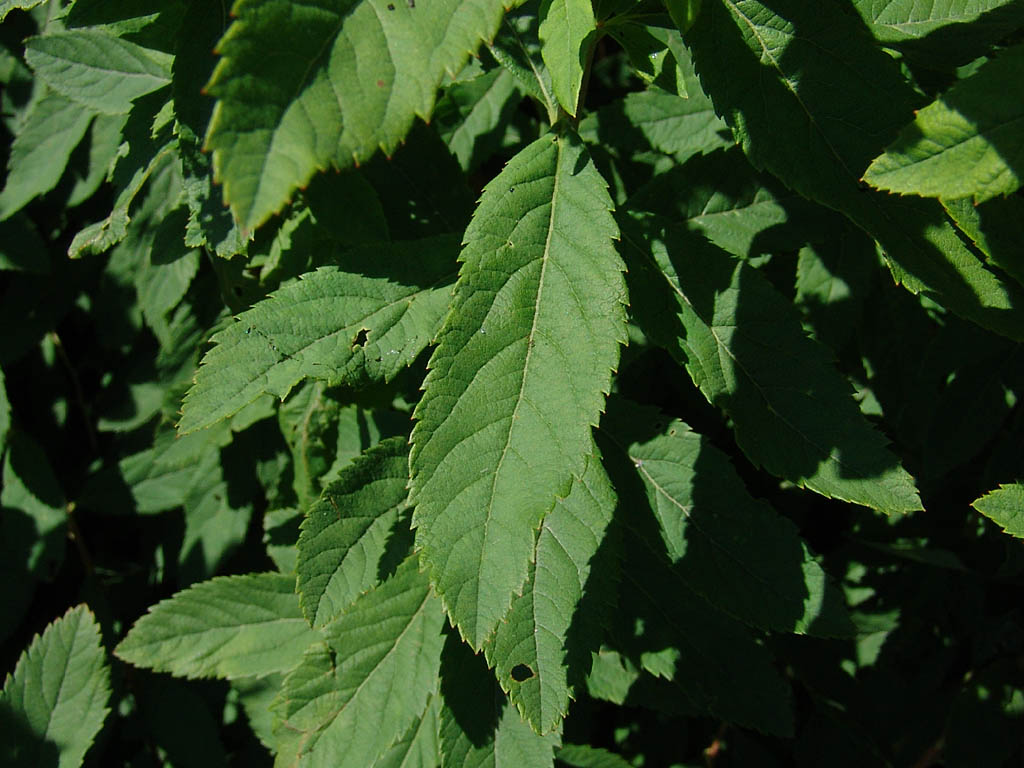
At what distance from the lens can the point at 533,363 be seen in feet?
4.42

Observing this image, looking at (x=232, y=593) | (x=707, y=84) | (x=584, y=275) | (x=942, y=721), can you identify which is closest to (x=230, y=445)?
(x=232, y=593)

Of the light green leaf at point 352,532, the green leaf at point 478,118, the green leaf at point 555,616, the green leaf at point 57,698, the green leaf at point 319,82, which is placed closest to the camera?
the green leaf at point 319,82

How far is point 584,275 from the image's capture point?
4.54 feet

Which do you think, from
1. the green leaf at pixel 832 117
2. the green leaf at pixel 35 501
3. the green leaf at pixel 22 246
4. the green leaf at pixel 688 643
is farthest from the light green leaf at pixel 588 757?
the green leaf at pixel 22 246

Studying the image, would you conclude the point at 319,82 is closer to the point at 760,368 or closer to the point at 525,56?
the point at 525,56

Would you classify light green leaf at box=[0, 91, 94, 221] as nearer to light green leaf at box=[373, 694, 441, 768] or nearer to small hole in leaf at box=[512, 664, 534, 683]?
light green leaf at box=[373, 694, 441, 768]

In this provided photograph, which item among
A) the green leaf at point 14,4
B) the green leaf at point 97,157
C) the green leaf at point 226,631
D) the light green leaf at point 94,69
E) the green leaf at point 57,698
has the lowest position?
the green leaf at point 57,698

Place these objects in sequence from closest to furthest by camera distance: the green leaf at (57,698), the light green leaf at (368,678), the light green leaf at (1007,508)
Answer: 1. the light green leaf at (1007,508)
2. the light green leaf at (368,678)
3. the green leaf at (57,698)

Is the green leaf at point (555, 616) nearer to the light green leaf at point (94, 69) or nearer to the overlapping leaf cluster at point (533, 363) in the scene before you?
the overlapping leaf cluster at point (533, 363)

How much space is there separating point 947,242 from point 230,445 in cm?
198

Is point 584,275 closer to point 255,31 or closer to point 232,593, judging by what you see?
point 255,31

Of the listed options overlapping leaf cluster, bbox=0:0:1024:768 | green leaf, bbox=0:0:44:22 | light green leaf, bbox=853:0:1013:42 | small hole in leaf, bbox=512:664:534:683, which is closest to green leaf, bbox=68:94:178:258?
overlapping leaf cluster, bbox=0:0:1024:768

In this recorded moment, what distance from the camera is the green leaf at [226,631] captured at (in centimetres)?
224

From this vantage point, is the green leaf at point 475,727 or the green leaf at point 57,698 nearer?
the green leaf at point 475,727
